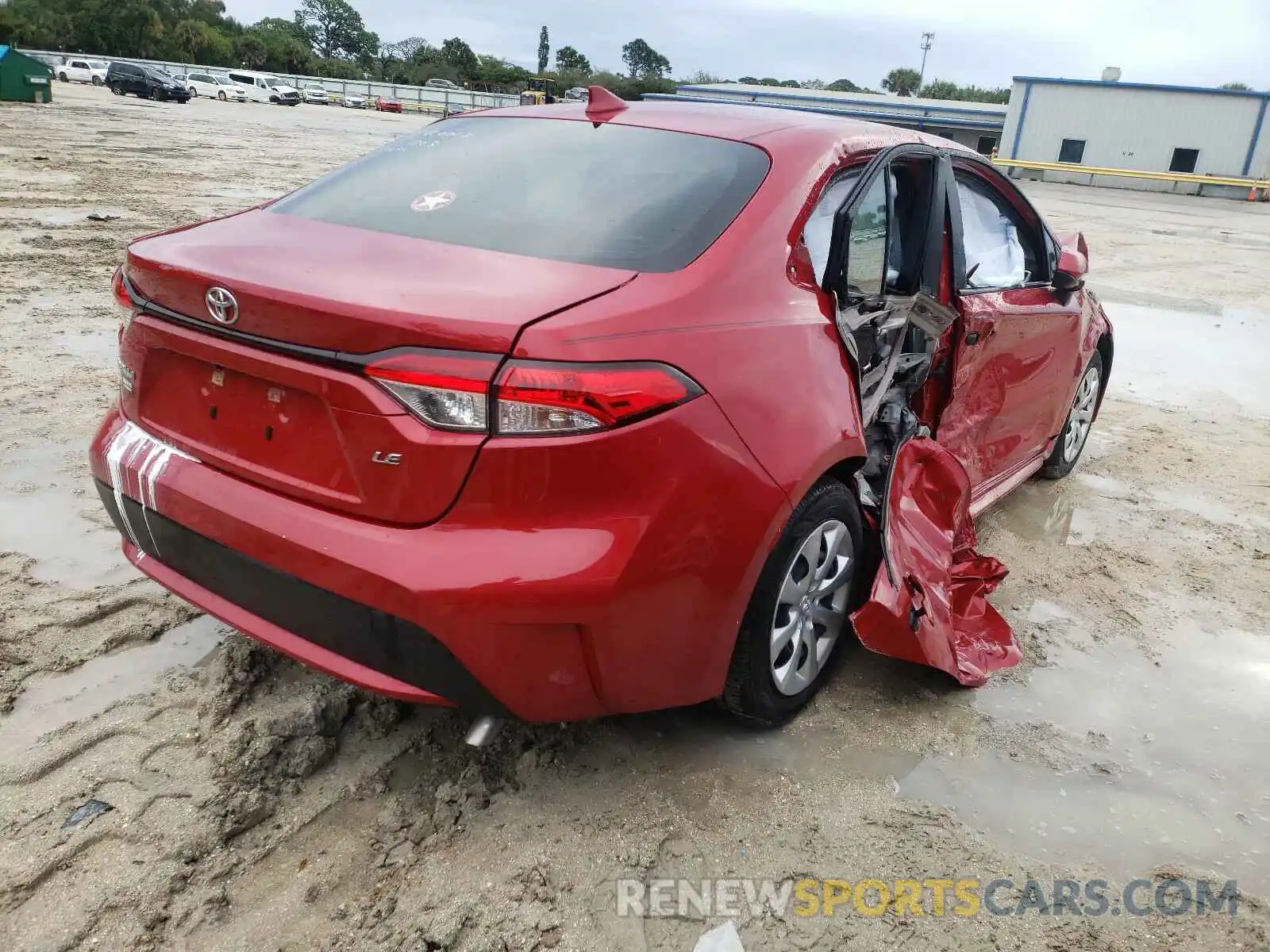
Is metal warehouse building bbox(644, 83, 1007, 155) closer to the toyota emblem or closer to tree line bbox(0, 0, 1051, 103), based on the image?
tree line bbox(0, 0, 1051, 103)

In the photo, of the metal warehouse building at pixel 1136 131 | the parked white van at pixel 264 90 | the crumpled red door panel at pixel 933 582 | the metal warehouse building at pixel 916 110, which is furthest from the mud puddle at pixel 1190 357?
the parked white van at pixel 264 90

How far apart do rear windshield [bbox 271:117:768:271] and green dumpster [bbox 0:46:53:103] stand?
33.4m

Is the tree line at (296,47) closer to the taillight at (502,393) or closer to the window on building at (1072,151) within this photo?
the window on building at (1072,151)

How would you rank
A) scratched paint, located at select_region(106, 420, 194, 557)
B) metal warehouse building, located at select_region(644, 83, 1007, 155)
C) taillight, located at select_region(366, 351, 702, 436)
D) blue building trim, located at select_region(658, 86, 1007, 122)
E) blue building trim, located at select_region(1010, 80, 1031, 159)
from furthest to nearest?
blue building trim, located at select_region(658, 86, 1007, 122)
metal warehouse building, located at select_region(644, 83, 1007, 155)
blue building trim, located at select_region(1010, 80, 1031, 159)
scratched paint, located at select_region(106, 420, 194, 557)
taillight, located at select_region(366, 351, 702, 436)

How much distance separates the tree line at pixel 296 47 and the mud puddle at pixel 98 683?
45.5 meters

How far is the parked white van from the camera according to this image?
50469 mm

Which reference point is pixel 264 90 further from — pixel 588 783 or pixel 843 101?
pixel 588 783

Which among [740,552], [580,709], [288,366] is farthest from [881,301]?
[288,366]

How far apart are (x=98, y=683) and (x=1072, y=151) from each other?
43.6 metres

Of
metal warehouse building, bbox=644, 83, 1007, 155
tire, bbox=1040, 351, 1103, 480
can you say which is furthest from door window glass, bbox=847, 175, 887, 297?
metal warehouse building, bbox=644, 83, 1007, 155

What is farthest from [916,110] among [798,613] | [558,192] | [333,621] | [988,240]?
[333,621]

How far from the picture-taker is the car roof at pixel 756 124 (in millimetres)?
2771

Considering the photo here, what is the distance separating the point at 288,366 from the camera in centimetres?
204

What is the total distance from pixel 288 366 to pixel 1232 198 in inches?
1578
